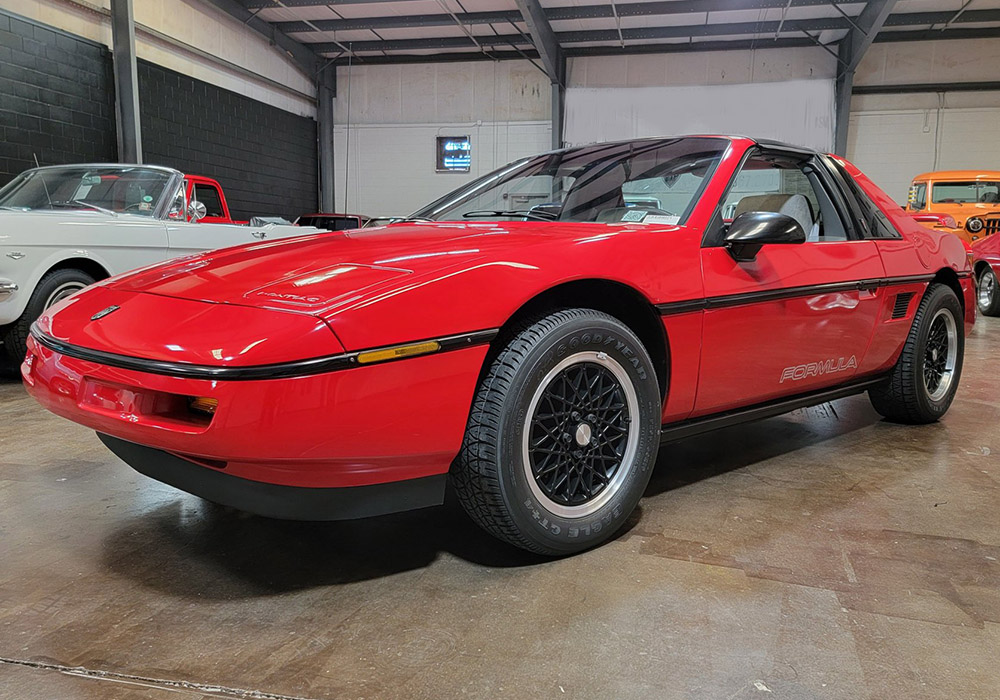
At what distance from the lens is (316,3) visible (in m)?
12.5

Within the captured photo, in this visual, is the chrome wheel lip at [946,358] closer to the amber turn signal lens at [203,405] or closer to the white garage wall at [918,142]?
the amber turn signal lens at [203,405]

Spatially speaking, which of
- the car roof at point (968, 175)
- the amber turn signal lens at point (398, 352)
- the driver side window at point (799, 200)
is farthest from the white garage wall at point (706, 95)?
the amber turn signal lens at point (398, 352)

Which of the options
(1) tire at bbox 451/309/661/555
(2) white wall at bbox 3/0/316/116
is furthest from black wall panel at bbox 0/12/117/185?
(1) tire at bbox 451/309/661/555

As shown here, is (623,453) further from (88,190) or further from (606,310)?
(88,190)

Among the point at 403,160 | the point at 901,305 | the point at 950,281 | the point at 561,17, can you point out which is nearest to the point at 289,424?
the point at 901,305

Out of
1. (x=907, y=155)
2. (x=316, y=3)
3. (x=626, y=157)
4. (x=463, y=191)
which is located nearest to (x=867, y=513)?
(x=626, y=157)

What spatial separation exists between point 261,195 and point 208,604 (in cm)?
1343

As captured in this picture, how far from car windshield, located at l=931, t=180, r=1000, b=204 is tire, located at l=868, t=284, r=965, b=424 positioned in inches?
359

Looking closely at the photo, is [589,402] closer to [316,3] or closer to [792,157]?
[792,157]

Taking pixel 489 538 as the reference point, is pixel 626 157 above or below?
above

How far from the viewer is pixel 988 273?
8.45m

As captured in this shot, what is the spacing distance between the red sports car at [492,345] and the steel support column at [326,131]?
1403 cm

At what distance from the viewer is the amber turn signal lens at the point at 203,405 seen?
151 centimetres

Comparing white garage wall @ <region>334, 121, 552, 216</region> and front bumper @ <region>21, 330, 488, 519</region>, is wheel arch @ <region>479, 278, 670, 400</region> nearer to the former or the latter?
front bumper @ <region>21, 330, 488, 519</region>
